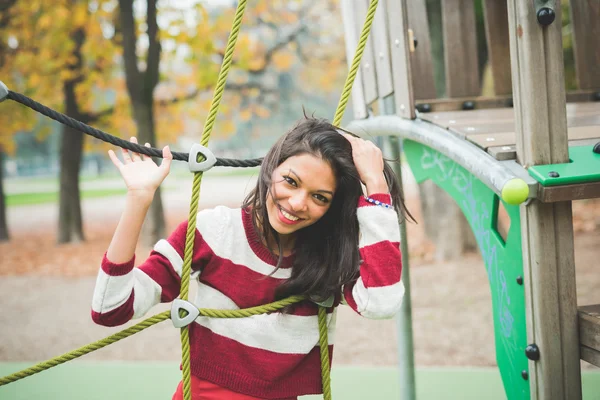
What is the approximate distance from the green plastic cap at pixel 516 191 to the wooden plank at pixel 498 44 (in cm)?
171

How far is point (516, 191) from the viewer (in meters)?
1.47

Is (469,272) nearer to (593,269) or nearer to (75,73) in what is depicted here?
(593,269)

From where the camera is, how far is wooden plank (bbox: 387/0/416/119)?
7.45 ft

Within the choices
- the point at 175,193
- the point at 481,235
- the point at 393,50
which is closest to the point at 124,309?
the point at 481,235

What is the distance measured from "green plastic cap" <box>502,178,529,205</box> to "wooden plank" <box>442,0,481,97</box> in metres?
1.55

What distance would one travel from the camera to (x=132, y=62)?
820 cm

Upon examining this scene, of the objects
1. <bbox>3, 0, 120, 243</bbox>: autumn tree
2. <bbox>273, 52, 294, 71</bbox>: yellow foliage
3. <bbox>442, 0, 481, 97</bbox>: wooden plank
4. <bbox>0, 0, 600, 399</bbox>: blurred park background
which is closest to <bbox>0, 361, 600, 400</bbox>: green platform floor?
<bbox>0, 0, 600, 399</bbox>: blurred park background

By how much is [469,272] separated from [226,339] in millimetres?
5442

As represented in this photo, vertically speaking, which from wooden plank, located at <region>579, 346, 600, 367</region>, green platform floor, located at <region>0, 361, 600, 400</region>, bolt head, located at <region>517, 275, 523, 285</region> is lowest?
green platform floor, located at <region>0, 361, 600, 400</region>

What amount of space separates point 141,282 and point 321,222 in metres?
0.54

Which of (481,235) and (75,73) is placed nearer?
(481,235)

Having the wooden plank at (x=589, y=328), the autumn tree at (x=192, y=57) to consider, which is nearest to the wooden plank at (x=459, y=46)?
the wooden plank at (x=589, y=328)

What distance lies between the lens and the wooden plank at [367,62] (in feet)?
8.94

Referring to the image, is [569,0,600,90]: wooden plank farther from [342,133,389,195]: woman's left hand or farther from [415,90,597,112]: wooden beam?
[342,133,389,195]: woman's left hand
